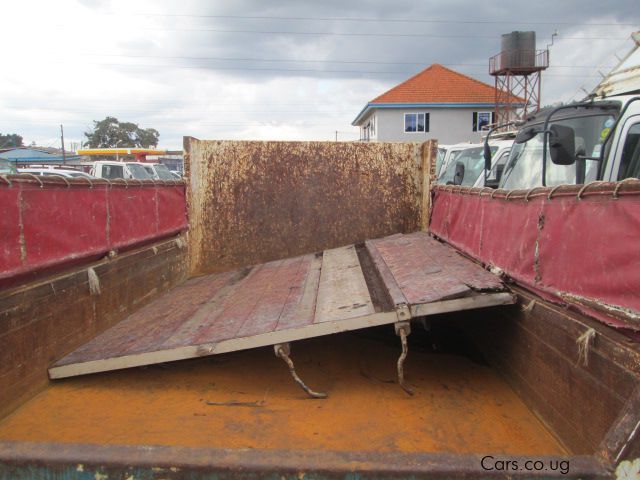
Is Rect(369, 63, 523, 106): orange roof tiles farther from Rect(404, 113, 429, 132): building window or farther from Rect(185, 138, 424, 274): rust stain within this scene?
Rect(185, 138, 424, 274): rust stain

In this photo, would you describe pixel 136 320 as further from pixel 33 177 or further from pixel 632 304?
pixel 632 304

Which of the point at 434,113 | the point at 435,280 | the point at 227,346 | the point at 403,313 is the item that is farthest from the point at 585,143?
the point at 434,113

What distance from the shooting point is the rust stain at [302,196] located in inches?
246

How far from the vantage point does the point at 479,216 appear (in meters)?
3.78

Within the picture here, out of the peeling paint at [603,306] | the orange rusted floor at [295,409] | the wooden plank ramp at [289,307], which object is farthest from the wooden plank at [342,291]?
the peeling paint at [603,306]

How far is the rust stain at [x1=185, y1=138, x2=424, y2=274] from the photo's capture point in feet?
20.5

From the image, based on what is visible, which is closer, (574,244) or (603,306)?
(603,306)

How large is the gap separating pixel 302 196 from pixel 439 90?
3088 cm

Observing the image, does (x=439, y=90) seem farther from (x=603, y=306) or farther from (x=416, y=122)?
(x=603, y=306)

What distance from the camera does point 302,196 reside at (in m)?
6.28

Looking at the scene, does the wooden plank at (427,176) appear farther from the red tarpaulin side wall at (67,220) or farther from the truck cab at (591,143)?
the red tarpaulin side wall at (67,220)

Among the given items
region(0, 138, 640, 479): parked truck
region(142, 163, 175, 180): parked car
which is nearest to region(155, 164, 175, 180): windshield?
region(142, 163, 175, 180): parked car

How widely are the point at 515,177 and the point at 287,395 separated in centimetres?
353

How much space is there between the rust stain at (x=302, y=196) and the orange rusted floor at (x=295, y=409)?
2.57 meters
